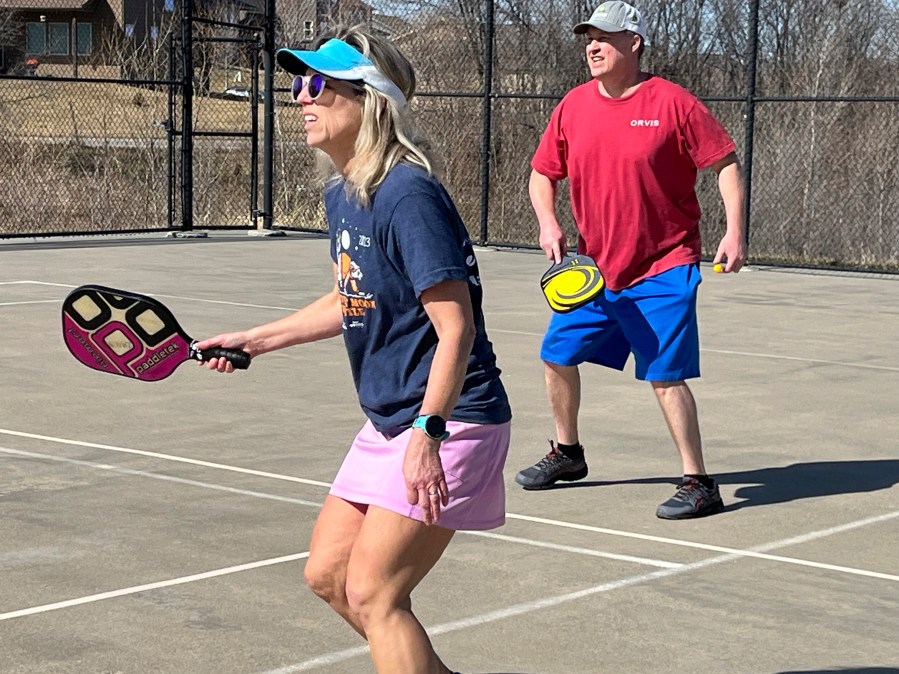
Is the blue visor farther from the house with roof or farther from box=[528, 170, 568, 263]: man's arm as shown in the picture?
the house with roof

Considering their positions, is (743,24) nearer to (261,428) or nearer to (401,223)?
(261,428)

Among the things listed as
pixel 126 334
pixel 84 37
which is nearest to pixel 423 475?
pixel 126 334

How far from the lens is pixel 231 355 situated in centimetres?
425

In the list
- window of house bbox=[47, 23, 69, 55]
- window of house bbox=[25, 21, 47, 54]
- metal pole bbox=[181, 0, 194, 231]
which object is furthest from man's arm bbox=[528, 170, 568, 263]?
window of house bbox=[25, 21, 47, 54]

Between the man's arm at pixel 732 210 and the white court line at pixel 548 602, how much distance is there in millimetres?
1200

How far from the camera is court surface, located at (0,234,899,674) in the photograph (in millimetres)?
4895

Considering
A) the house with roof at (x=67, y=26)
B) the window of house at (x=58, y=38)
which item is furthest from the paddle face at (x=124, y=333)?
the window of house at (x=58, y=38)

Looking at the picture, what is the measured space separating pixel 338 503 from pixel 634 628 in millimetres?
1498

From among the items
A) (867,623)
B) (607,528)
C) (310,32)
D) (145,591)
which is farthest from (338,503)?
(310,32)

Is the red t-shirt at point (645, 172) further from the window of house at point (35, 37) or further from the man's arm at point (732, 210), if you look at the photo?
the window of house at point (35, 37)

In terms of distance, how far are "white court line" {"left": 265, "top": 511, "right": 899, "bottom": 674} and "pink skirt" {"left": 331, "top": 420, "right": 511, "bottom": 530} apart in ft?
3.03

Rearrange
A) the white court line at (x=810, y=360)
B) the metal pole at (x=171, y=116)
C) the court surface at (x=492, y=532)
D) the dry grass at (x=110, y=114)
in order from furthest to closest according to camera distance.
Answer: the dry grass at (x=110, y=114) → the metal pole at (x=171, y=116) → the white court line at (x=810, y=360) → the court surface at (x=492, y=532)

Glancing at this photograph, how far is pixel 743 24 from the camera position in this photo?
806 inches

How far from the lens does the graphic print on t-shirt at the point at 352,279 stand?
12.6 ft
